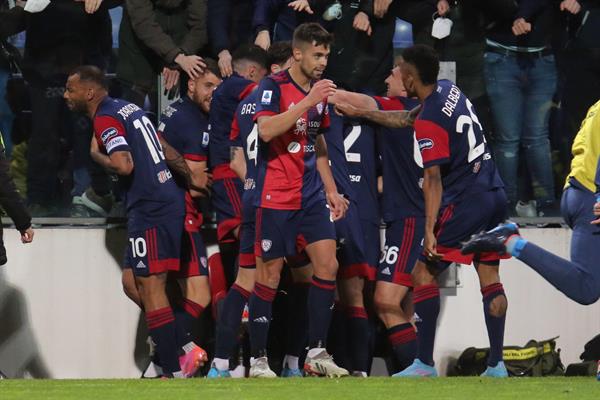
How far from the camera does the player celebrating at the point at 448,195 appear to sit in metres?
9.88

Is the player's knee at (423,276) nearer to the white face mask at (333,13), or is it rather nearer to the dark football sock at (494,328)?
the dark football sock at (494,328)

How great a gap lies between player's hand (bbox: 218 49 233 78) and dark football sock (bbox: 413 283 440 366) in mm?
2297

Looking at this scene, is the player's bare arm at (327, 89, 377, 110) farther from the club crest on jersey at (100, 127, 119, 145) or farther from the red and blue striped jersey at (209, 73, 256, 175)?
the club crest on jersey at (100, 127, 119, 145)

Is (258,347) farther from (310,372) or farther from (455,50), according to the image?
(455,50)

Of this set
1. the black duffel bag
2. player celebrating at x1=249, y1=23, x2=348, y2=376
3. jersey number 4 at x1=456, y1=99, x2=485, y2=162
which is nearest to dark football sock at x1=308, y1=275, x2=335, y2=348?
player celebrating at x1=249, y1=23, x2=348, y2=376

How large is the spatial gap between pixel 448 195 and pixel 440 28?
73.3 inches

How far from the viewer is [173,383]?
355 inches

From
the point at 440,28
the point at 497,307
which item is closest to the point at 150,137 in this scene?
the point at 440,28

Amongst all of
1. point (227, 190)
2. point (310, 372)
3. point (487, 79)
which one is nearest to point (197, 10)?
point (227, 190)

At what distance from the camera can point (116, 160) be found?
34.2 ft

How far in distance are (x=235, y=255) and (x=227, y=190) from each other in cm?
56

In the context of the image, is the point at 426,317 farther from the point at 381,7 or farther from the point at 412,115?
the point at 381,7

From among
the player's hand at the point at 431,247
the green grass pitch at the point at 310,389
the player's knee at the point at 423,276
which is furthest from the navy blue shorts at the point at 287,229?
the green grass pitch at the point at 310,389

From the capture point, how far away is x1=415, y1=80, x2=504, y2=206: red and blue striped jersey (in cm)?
986
